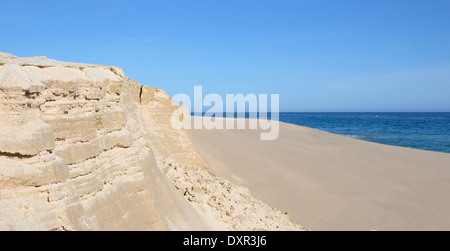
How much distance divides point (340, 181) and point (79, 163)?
10676mm

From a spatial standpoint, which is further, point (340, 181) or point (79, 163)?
point (340, 181)

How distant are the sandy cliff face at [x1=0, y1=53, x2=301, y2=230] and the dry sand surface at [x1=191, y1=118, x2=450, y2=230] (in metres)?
4.16

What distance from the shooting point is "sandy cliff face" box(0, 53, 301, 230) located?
3322 mm

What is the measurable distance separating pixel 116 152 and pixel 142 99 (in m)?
3.38

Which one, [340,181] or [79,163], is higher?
[79,163]

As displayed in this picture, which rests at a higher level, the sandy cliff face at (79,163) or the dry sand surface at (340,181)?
the sandy cliff face at (79,163)

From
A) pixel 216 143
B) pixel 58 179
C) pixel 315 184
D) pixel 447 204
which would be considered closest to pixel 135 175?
pixel 58 179

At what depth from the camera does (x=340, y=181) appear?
13.0 m

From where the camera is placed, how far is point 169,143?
28.3 ft

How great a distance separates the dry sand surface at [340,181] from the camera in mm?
9695

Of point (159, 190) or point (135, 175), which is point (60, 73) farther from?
point (159, 190)

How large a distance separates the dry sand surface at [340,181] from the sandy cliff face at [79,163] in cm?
416

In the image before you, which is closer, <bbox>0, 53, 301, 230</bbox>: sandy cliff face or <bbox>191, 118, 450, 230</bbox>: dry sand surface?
<bbox>0, 53, 301, 230</bbox>: sandy cliff face

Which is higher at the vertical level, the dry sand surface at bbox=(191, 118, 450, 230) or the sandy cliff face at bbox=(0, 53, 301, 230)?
the sandy cliff face at bbox=(0, 53, 301, 230)
